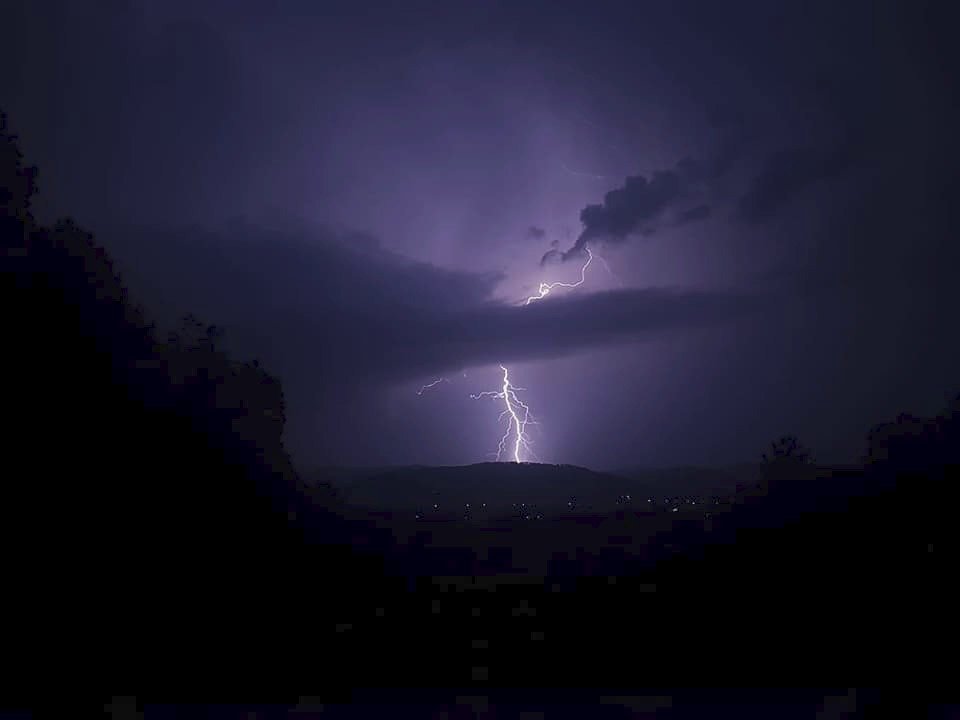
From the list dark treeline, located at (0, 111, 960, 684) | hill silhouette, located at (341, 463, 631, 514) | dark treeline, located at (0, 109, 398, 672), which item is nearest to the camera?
dark treeline, located at (0, 111, 960, 684)

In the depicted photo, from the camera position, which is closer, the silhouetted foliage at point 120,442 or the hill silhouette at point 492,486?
the silhouetted foliage at point 120,442

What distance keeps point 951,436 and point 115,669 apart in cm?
1432

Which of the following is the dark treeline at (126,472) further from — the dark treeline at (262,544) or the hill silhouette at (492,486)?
the hill silhouette at (492,486)

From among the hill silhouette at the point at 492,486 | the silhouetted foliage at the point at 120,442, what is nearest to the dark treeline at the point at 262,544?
the silhouetted foliage at the point at 120,442

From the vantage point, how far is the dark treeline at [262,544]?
19.5ft

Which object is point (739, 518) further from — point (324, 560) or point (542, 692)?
point (324, 560)

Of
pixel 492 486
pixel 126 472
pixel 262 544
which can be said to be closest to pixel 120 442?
pixel 126 472

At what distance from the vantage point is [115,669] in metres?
6.55

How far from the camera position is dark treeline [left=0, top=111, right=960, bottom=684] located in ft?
19.5

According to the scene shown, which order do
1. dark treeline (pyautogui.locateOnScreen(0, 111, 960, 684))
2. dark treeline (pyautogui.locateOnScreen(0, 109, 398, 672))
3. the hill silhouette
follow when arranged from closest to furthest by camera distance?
1. dark treeline (pyautogui.locateOnScreen(0, 111, 960, 684))
2. dark treeline (pyautogui.locateOnScreen(0, 109, 398, 672))
3. the hill silhouette

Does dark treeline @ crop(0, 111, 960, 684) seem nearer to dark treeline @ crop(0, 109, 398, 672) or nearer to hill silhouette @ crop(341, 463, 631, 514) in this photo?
dark treeline @ crop(0, 109, 398, 672)

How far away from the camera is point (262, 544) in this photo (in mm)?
9602

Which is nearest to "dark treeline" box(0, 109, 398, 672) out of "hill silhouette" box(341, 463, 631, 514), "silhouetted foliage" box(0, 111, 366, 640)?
"silhouetted foliage" box(0, 111, 366, 640)

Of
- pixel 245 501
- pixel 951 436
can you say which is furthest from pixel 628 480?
pixel 245 501
